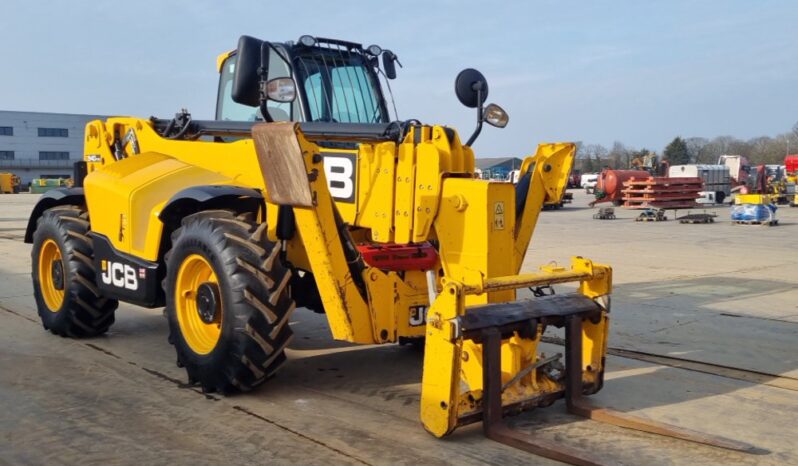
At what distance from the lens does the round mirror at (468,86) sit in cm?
500

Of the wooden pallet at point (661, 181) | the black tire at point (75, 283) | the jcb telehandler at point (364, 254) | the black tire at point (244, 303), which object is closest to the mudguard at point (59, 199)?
the black tire at point (75, 283)

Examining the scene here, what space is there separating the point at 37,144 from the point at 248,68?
90.1 metres

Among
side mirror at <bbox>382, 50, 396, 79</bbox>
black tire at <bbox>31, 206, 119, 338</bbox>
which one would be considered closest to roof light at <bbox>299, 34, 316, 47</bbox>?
side mirror at <bbox>382, 50, 396, 79</bbox>

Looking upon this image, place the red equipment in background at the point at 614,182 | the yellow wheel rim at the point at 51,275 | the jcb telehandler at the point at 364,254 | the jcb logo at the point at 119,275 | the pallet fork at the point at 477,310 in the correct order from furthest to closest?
the red equipment in background at the point at 614,182
the yellow wheel rim at the point at 51,275
the jcb logo at the point at 119,275
the jcb telehandler at the point at 364,254
the pallet fork at the point at 477,310

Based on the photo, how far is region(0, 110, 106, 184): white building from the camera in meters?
82.3

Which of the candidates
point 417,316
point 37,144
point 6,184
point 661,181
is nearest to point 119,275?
point 417,316

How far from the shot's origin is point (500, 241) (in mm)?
4598

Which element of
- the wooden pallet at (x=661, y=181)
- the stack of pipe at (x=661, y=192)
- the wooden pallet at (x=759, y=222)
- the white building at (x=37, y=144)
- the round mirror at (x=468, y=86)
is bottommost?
the wooden pallet at (x=759, y=222)

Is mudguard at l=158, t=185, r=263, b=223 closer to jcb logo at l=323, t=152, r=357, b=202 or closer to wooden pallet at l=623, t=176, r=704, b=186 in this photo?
jcb logo at l=323, t=152, r=357, b=202

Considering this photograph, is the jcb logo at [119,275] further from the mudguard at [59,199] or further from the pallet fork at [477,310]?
the pallet fork at [477,310]

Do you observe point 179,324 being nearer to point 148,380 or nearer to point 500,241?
point 148,380

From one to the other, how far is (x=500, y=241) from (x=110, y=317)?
14.2ft

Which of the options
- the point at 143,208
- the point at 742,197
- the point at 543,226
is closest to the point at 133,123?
the point at 143,208

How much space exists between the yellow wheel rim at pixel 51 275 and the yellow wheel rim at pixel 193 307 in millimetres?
2352
